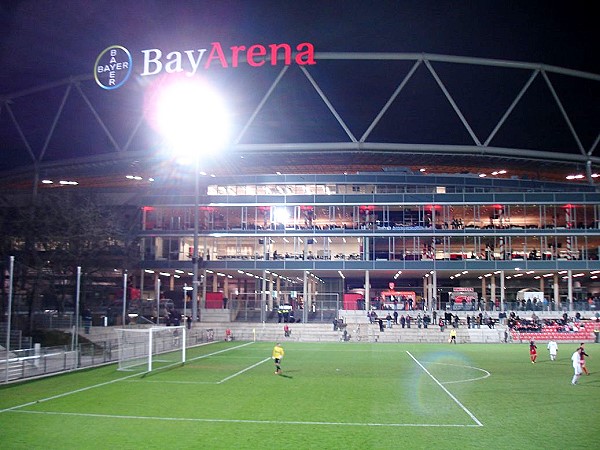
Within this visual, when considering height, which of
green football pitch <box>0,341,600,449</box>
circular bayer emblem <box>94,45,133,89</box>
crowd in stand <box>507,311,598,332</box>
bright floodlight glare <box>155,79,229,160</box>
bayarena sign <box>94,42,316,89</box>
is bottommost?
green football pitch <box>0,341,600,449</box>

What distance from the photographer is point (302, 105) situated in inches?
3984

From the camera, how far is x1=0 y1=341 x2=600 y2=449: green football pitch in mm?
16812

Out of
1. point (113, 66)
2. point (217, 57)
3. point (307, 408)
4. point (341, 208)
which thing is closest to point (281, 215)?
point (341, 208)

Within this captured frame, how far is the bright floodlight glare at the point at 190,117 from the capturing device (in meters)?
59.2

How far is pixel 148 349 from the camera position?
120 ft

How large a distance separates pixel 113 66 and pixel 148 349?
4540 cm

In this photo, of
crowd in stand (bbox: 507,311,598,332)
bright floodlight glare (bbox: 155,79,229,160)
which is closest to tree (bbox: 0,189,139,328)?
bright floodlight glare (bbox: 155,79,229,160)

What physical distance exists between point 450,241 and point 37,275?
51.7 m

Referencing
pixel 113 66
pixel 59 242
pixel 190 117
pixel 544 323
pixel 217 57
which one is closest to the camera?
pixel 59 242

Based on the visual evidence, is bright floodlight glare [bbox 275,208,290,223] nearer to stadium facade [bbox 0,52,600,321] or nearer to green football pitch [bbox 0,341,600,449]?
stadium facade [bbox 0,52,600,321]

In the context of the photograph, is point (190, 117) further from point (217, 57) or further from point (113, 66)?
point (217, 57)

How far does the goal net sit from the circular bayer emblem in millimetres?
37126

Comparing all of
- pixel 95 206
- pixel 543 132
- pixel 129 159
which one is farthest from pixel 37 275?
pixel 543 132

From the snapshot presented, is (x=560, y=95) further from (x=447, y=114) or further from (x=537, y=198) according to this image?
(x=537, y=198)
